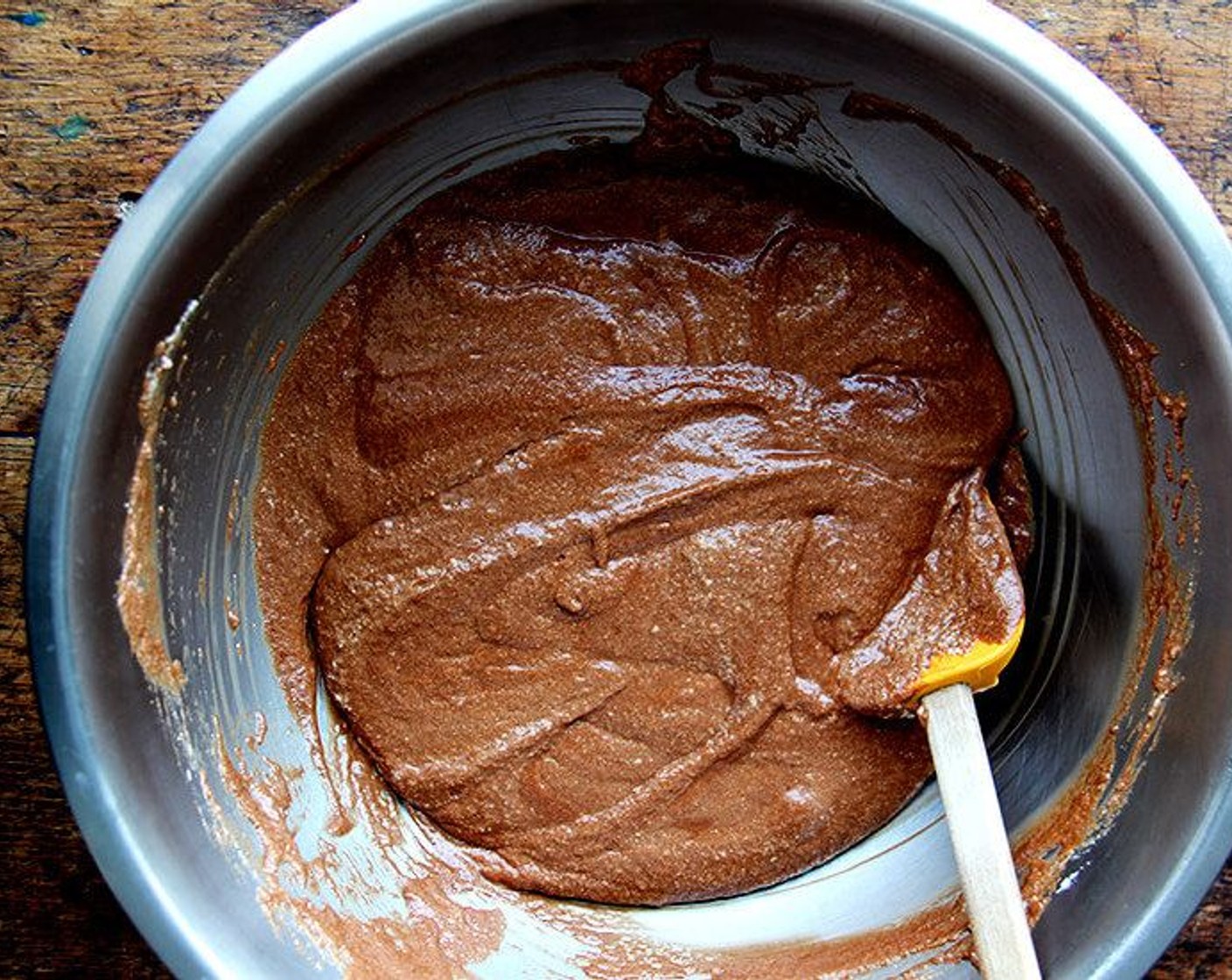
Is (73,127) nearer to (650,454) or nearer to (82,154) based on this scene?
(82,154)

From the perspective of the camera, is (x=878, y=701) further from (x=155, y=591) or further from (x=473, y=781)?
(x=155, y=591)

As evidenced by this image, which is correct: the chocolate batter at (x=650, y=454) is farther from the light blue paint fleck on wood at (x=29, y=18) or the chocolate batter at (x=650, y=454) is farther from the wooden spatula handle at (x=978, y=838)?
the light blue paint fleck on wood at (x=29, y=18)

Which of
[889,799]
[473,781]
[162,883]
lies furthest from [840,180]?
[162,883]

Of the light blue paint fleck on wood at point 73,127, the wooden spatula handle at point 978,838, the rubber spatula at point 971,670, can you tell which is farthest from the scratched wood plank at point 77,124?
the wooden spatula handle at point 978,838

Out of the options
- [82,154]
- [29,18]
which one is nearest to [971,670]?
[82,154]

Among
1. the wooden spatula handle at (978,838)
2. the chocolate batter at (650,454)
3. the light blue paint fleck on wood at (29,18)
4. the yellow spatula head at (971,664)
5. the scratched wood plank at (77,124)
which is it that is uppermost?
the light blue paint fleck on wood at (29,18)

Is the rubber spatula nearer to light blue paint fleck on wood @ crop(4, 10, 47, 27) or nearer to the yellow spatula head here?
the yellow spatula head

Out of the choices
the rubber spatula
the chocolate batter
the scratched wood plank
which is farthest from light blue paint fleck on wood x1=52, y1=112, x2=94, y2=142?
the rubber spatula
